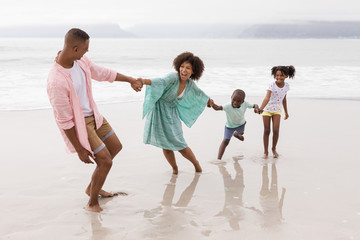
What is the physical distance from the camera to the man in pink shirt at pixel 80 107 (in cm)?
332

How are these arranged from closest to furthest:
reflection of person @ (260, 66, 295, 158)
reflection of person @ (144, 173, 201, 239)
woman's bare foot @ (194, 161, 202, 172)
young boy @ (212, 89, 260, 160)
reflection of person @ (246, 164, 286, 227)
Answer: reflection of person @ (144, 173, 201, 239) → reflection of person @ (246, 164, 286, 227) → woman's bare foot @ (194, 161, 202, 172) → young boy @ (212, 89, 260, 160) → reflection of person @ (260, 66, 295, 158)

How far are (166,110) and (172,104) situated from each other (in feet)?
0.38

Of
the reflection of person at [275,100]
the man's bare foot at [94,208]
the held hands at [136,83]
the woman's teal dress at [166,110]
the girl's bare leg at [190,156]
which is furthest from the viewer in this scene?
the reflection of person at [275,100]

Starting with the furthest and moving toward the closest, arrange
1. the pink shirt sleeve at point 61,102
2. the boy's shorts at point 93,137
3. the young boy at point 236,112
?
the young boy at point 236,112
the boy's shorts at point 93,137
the pink shirt sleeve at point 61,102

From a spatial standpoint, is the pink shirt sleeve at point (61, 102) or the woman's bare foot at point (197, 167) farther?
the woman's bare foot at point (197, 167)

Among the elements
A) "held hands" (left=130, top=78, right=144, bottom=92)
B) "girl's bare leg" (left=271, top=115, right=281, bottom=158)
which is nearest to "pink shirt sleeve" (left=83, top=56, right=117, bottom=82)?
"held hands" (left=130, top=78, right=144, bottom=92)

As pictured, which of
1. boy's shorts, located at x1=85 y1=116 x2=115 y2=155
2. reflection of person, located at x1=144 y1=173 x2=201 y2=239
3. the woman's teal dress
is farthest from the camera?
the woman's teal dress

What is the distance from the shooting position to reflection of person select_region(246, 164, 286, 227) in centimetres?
374

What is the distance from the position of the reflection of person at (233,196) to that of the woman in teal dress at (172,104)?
0.50 meters

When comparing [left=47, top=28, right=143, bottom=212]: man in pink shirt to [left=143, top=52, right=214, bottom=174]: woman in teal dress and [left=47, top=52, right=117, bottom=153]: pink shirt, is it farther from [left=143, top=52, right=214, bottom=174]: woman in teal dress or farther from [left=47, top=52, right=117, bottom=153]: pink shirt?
[left=143, top=52, right=214, bottom=174]: woman in teal dress

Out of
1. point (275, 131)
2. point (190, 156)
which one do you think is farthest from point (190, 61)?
point (275, 131)

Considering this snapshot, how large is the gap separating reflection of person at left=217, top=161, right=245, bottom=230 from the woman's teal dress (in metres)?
0.72

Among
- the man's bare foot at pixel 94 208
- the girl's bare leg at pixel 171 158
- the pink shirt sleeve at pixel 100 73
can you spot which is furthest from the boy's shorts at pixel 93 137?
the girl's bare leg at pixel 171 158

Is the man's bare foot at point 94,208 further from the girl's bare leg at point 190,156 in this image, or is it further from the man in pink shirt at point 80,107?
the girl's bare leg at point 190,156
